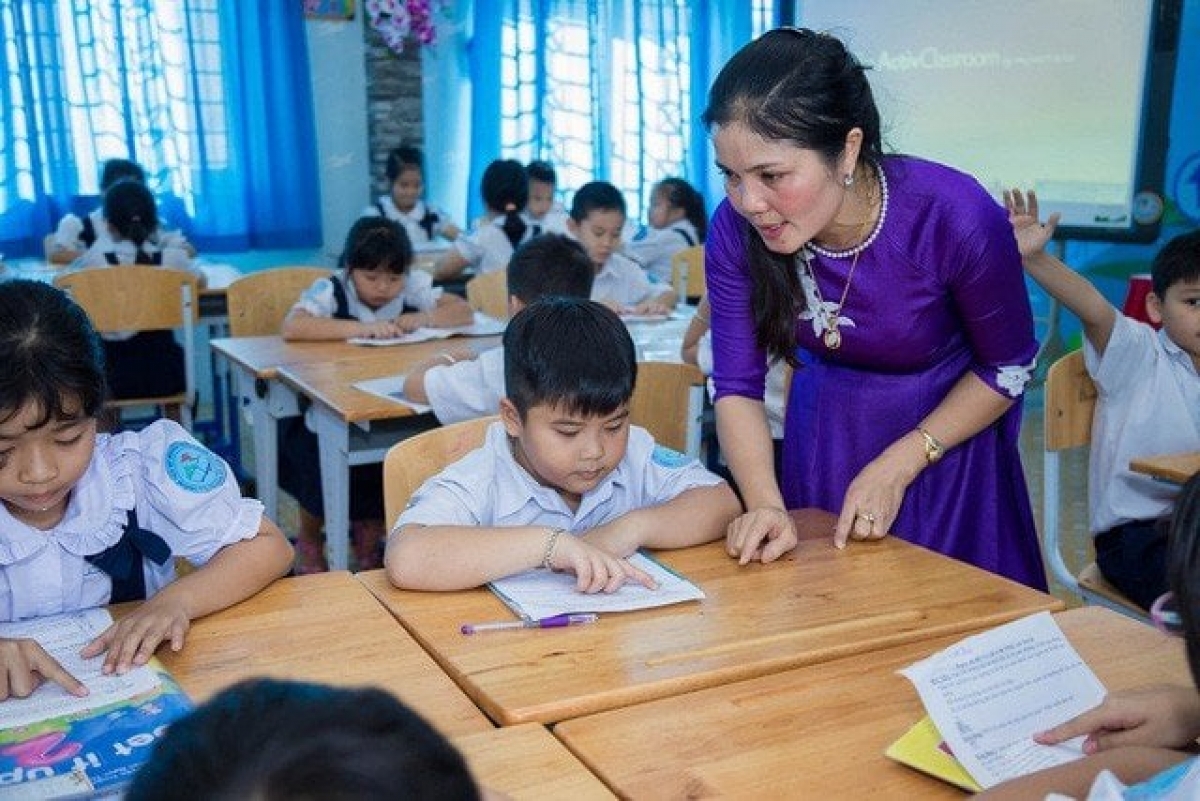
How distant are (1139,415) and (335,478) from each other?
173 cm

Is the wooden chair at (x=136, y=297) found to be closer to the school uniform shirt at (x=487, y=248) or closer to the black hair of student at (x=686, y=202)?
the school uniform shirt at (x=487, y=248)

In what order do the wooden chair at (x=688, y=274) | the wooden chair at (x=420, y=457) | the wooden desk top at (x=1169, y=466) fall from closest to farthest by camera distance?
1. the wooden chair at (x=420, y=457)
2. the wooden desk top at (x=1169, y=466)
3. the wooden chair at (x=688, y=274)

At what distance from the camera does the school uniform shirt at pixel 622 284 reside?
14.9ft

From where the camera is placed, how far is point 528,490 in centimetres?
167

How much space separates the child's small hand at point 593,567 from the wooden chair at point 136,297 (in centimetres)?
290

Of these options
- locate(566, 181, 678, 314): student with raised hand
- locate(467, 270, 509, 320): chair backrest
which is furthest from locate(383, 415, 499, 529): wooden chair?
locate(566, 181, 678, 314): student with raised hand

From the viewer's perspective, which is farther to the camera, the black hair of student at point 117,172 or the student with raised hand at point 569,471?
the black hair of student at point 117,172

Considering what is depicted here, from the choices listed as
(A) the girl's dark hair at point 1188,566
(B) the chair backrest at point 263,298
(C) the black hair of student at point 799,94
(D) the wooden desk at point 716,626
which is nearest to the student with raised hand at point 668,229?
(B) the chair backrest at point 263,298

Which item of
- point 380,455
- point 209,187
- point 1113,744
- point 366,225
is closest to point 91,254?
point 209,187

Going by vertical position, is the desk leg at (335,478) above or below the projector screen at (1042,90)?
below

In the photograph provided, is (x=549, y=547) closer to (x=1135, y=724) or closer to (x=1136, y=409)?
(x=1135, y=724)

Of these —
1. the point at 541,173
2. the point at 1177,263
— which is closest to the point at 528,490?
the point at 1177,263

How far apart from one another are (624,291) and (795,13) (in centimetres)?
222

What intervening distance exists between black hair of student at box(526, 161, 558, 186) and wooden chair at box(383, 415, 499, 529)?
172 inches
